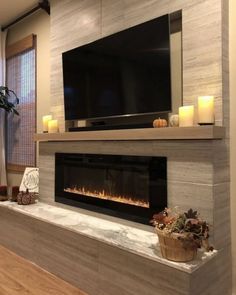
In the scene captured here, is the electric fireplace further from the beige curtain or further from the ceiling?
the ceiling

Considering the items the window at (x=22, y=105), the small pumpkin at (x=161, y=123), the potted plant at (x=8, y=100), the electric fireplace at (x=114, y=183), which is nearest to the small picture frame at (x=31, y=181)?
the window at (x=22, y=105)

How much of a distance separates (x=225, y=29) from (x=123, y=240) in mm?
1597

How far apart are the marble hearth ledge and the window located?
99 cm

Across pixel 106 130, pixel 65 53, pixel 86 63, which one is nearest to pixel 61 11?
pixel 65 53

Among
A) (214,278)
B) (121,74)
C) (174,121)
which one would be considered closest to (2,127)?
(121,74)

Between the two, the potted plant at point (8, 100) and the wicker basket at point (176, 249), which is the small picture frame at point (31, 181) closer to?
the potted plant at point (8, 100)

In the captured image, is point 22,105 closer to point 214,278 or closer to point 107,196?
point 107,196

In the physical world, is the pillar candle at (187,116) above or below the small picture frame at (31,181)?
above

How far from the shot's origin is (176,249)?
5.34 ft

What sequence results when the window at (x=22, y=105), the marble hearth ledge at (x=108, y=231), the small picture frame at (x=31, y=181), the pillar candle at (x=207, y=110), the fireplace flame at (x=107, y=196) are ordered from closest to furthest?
1. the marble hearth ledge at (x=108, y=231)
2. the pillar candle at (x=207, y=110)
3. the fireplace flame at (x=107, y=196)
4. the small picture frame at (x=31, y=181)
5. the window at (x=22, y=105)

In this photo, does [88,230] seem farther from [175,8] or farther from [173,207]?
[175,8]

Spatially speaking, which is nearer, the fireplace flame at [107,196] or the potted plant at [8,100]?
the fireplace flame at [107,196]

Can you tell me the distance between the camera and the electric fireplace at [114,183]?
2174 mm

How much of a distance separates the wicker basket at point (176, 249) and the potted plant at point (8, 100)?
2964mm
